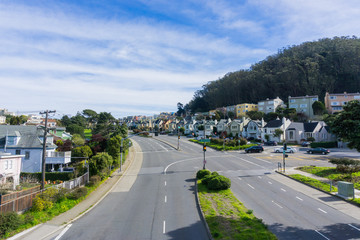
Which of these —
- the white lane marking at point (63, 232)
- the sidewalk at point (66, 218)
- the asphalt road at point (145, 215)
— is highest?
the asphalt road at point (145, 215)

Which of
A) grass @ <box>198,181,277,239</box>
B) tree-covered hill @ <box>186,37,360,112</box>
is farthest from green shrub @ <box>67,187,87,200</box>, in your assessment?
tree-covered hill @ <box>186,37,360,112</box>

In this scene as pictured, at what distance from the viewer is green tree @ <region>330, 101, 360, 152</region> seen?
52.6ft

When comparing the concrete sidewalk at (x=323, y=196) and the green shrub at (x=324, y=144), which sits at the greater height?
the green shrub at (x=324, y=144)

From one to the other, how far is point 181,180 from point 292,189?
1193 cm

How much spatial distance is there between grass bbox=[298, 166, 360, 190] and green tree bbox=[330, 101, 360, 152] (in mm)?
9677

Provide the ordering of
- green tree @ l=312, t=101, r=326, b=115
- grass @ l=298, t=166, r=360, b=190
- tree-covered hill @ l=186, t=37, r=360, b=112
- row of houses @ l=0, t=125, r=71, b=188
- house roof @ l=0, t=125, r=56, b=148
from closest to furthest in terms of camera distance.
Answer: grass @ l=298, t=166, r=360, b=190
row of houses @ l=0, t=125, r=71, b=188
house roof @ l=0, t=125, r=56, b=148
green tree @ l=312, t=101, r=326, b=115
tree-covered hill @ l=186, t=37, r=360, b=112

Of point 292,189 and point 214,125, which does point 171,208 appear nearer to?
point 292,189

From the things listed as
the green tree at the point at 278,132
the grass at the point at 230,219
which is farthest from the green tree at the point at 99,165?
the green tree at the point at 278,132

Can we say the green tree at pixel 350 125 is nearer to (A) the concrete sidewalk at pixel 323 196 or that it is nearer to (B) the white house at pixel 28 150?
(A) the concrete sidewalk at pixel 323 196

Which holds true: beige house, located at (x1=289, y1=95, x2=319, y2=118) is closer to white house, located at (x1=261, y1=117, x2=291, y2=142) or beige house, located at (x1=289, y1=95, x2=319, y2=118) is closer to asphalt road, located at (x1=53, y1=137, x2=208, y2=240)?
white house, located at (x1=261, y1=117, x2=291, y2=142)

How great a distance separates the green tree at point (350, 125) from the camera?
16047 mm

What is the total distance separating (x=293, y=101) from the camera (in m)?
101

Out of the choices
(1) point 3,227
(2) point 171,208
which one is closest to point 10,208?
(1) point 3,227

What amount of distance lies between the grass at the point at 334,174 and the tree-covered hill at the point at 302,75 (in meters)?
86.0
